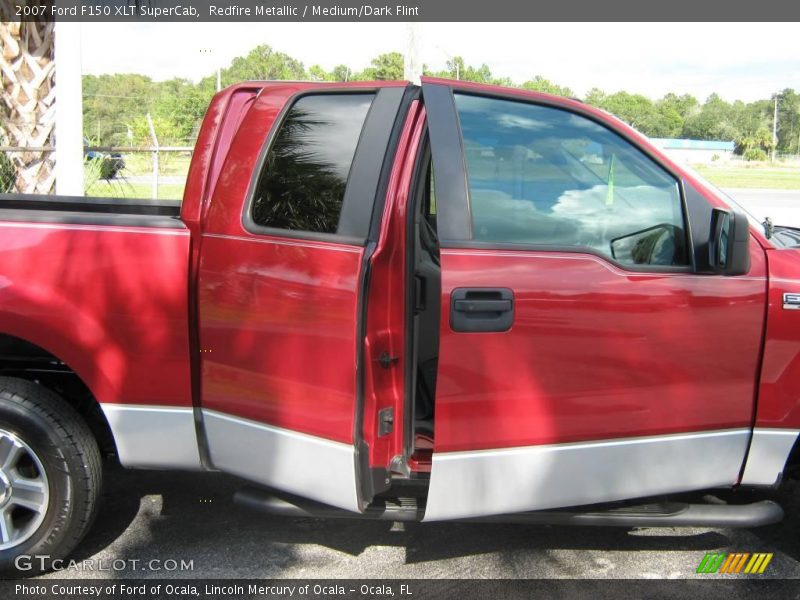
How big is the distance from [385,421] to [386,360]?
Answer: 233 mm

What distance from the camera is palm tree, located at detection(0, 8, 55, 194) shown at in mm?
8742

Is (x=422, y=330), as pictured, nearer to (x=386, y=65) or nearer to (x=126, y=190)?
(x=126, y=190)

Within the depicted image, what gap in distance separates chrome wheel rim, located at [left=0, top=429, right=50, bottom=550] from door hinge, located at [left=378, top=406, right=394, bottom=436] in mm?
1395

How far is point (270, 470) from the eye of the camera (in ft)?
9.55

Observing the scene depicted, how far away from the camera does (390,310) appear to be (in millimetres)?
2834

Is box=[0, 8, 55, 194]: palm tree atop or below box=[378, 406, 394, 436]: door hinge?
atop

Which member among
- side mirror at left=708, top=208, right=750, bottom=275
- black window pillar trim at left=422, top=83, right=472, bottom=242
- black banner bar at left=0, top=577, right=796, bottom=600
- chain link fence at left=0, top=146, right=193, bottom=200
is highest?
chain link fence at left=0, top=146, right=193, bottom=200

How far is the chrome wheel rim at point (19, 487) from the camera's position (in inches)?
119

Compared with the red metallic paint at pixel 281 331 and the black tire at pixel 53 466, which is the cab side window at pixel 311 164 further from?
the black tire at pixel 53 466

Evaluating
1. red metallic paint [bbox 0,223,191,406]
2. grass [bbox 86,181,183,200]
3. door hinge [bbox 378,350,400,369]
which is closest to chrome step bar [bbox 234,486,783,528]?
door hinge [bbox 378,350,400,369]

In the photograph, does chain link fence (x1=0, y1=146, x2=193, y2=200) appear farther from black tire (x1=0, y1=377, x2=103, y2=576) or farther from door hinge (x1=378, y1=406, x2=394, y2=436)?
door hinge (x1=378, y1=406, x2=394, y2=436)

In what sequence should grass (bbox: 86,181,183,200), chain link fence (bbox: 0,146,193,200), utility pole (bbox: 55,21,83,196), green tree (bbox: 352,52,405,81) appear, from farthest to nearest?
green tree (bbox: 352,52,405,81) < grass (bbox: 86,181,183,200) < chain link fence (bbox: 0,146,193,200) < utility pole (bbox: 55,21,83,196)

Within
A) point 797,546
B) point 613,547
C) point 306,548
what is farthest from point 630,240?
point 306,548

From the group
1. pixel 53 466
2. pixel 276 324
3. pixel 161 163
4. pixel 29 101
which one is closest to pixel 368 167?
pixel 276 324
